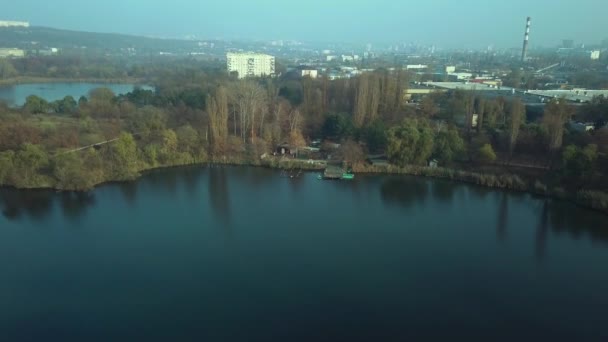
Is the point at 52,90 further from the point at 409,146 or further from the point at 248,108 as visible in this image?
the point at 409,146

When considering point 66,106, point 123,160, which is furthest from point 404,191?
point 66,106

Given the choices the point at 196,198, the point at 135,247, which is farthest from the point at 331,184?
the point at 135,247

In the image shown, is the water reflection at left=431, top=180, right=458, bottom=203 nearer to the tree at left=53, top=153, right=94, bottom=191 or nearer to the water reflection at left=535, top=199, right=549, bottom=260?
the water reflection at left=535, top=199, right=549, bottom=260

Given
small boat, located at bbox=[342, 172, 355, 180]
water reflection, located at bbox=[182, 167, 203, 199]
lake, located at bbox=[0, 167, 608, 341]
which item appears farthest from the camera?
small boat, located at bbox=[342, 172, 355, 180]

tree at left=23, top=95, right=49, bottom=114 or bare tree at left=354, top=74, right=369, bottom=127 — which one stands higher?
bare tree at left=354, top=74, right=369, bottom=127

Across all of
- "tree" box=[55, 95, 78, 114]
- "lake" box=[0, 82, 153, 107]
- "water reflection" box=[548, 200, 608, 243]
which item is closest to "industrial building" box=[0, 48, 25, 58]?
"lake" box=[0, 82, 153, 107]
